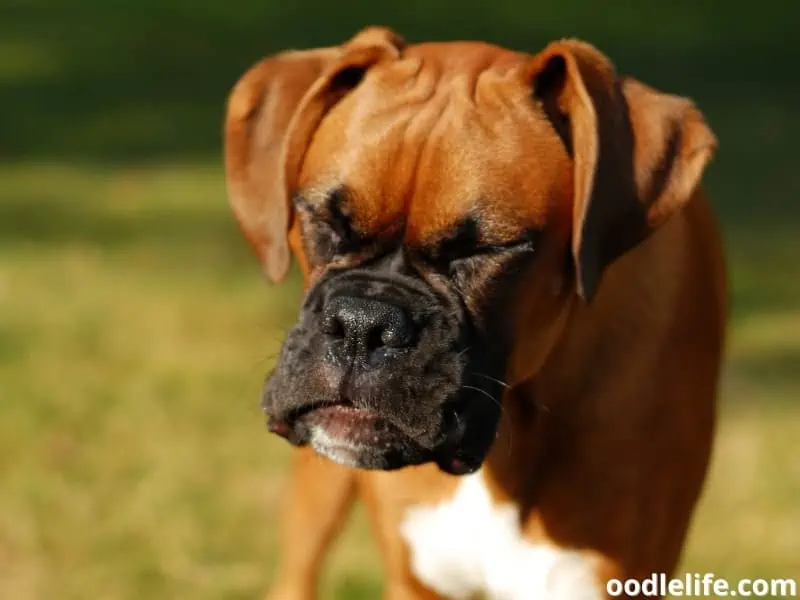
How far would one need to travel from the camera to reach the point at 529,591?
377 centimetres

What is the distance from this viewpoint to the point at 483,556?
12.5 feet

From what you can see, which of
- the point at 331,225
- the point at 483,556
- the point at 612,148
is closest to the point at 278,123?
the point at 331,225

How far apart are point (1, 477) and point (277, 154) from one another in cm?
225

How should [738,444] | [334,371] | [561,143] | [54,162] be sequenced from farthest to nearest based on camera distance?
[54,162] < [738,444] < [561,143] < [334,371]

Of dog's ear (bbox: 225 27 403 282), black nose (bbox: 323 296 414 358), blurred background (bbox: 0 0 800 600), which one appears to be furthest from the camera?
blurred background (bbox: 0 0 800 600)

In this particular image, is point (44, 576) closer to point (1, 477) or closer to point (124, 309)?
point (1, 477)

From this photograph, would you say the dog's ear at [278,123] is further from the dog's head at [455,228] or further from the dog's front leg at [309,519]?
the dog's front leg at [309,519]

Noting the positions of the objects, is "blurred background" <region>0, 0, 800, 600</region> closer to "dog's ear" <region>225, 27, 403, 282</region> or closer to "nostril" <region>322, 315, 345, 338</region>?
"dog's ear" <region>225, 27, 403, 282</region>

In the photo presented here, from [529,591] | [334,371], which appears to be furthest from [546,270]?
[529,591]

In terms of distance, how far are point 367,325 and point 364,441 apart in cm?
25

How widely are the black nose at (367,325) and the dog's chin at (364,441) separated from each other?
13 cm

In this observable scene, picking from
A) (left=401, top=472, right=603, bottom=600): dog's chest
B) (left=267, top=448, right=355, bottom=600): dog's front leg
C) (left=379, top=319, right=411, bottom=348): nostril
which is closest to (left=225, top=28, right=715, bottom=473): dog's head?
(left=379, top=319, right=411, bottom=348): nostril

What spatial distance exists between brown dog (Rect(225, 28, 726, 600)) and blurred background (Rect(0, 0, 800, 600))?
0.56m

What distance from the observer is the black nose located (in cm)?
326
